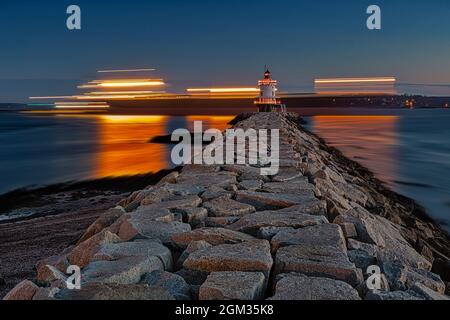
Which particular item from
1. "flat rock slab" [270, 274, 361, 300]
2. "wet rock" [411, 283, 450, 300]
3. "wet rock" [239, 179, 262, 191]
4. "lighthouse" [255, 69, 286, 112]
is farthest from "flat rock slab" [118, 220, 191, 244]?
"lighthouse" [255, 69, 286, 112]

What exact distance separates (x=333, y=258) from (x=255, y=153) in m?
3.36

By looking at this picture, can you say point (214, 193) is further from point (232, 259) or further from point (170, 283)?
point (170, 283)

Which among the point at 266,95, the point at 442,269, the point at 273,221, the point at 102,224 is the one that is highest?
the point at 266,95

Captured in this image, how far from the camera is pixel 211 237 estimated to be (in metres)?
2.13

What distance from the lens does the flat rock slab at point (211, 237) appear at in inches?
83.5

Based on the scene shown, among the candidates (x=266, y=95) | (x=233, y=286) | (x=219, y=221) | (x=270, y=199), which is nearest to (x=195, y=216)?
(x=219, y=221)

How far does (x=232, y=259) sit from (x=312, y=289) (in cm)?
37

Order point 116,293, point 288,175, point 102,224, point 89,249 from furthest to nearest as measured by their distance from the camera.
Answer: point 288,175, point 102,224, point 89,249, point 116,293

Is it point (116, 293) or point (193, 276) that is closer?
point (116, 293)

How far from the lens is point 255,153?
204 inches

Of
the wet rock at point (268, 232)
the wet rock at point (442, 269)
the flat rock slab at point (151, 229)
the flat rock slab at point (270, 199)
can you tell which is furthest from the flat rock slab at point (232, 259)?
the wet rock at point (442, 269)

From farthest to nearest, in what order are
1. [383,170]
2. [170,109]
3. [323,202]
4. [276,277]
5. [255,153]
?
1. [170,109]
2. [383,170]
3. [255,153]
4. [323,202]
5. [276,277]
